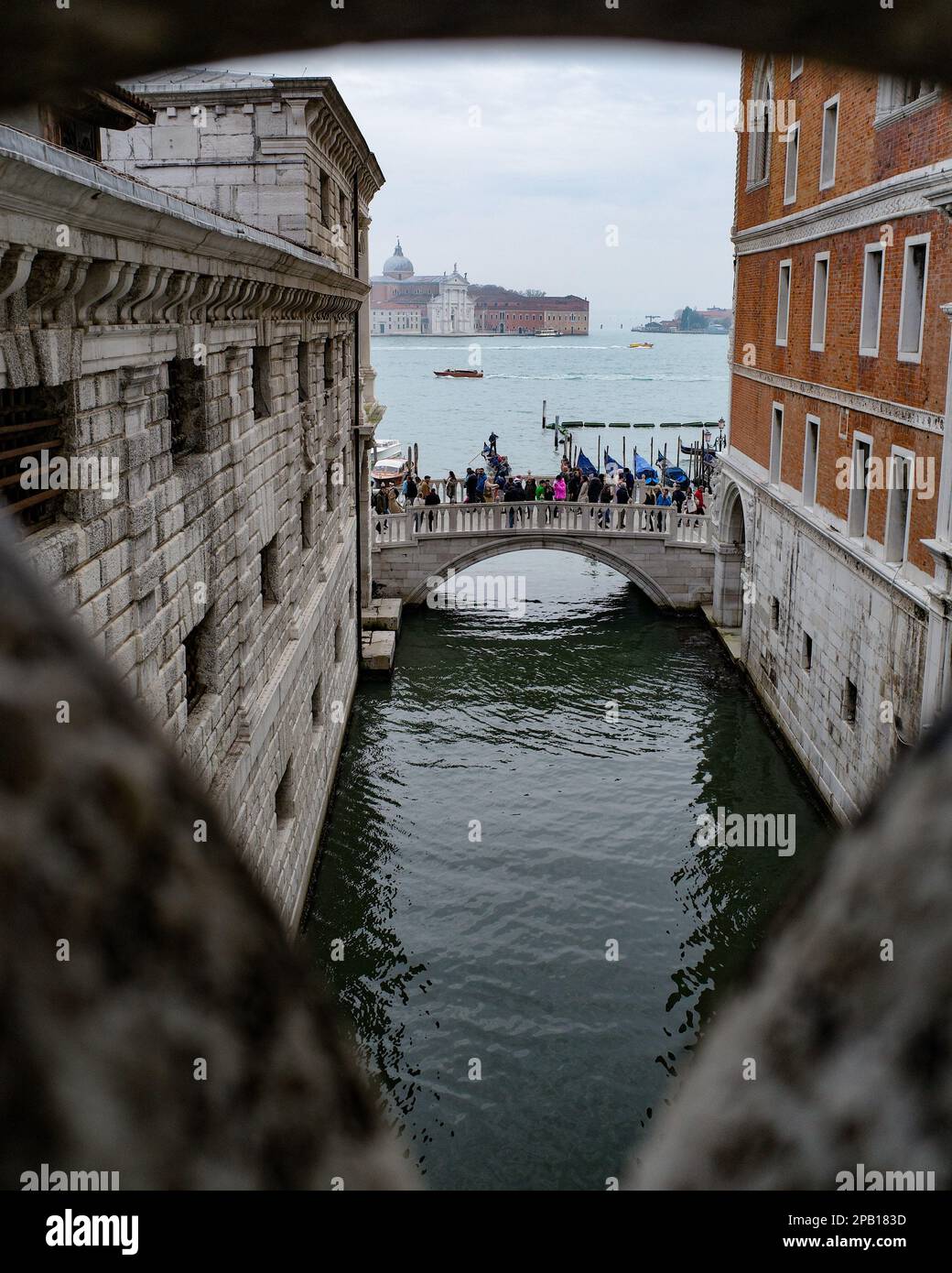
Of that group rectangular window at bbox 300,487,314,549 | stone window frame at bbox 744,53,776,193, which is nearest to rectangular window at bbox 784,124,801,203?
stone window frame at bbox 744,53,776,193

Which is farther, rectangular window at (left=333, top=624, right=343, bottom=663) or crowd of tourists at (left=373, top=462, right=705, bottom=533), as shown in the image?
crowd of tourists at (left=373, top=462, right=705, bottom=533)

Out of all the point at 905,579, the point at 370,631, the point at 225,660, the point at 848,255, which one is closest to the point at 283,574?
the point at 225,660

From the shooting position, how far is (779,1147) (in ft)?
2.39

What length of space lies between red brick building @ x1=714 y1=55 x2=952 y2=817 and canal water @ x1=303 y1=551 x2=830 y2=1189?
2.06 m

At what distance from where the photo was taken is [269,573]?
1383 centimetres

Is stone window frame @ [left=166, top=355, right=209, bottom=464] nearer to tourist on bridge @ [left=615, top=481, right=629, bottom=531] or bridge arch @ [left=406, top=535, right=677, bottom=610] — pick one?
bridge arch @ [left=406, top=535, right=677, bottom=610]

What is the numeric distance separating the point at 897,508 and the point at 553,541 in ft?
56.4

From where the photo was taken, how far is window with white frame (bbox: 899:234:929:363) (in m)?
14.9

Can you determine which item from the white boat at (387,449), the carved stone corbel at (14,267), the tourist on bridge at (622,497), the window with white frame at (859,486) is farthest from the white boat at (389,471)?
the carved stone corbel at (14,267)

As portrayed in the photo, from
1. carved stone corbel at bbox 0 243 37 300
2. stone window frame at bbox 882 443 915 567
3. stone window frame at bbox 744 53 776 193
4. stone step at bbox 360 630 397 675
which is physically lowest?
stone step at bbox 360 630 397 675

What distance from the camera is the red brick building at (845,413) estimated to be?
14.2 m

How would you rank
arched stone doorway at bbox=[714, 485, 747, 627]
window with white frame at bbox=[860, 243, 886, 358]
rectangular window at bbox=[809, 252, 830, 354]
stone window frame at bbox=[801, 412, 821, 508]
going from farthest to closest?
arched stone doorway at bbox=[714, 485, 747, 627] < stone window frame at bbox=[801, 412, 821, 508] < rectangular window at bbox=[809, 252, 830, 354] < window with white frame at bbox=[860, 243, 886, 358]

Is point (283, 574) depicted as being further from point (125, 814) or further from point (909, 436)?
point (125, 814)

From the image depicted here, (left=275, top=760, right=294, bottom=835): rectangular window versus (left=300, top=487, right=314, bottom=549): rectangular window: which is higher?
(left=300, top=487, right=314, bottom=549): rectangular window
